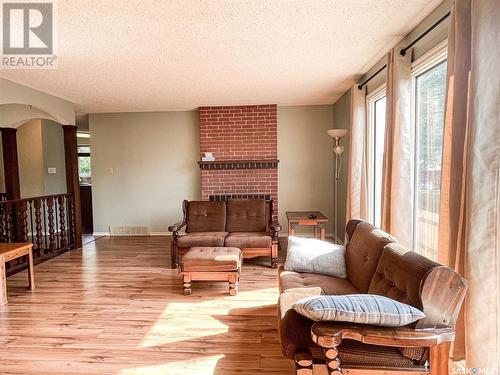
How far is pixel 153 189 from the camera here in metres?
5.78

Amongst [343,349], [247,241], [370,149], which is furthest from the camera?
[247,241]

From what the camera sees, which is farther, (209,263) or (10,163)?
(10,163)

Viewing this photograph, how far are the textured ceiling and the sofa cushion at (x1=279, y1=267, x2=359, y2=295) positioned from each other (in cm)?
196

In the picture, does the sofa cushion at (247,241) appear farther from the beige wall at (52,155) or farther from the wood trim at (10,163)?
the beige wall at (52,155)

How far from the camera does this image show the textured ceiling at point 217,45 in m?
2.11

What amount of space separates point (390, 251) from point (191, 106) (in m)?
4.44

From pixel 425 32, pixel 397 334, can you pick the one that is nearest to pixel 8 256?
pixel 397 334

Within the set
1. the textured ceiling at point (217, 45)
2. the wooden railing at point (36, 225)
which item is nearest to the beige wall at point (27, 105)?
the textured ceiling at point (217, 45)

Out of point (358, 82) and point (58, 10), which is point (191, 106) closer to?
point (358, 82)

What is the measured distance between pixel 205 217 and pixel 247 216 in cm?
62

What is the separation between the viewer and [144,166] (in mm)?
5762

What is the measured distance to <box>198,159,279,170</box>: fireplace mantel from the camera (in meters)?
5.25

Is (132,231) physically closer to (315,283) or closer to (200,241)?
(200,241)

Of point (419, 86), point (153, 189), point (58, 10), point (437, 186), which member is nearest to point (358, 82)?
point (419, 86)
